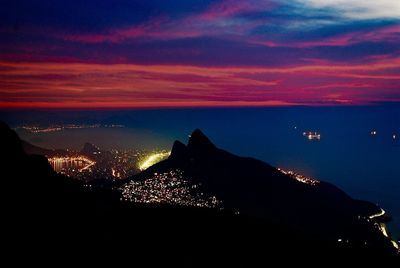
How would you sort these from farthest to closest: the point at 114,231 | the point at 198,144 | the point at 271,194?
1. the point at 198,144
2. the point at 271,194
3. the point at 114,231

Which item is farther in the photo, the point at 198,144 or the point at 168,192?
the point at 198,144

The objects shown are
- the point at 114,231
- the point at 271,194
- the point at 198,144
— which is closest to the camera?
the point at 114,231

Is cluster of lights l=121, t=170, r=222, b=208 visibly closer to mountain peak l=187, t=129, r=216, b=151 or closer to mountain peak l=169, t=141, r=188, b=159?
mountain peak l=169, t=141, r=188, b=159

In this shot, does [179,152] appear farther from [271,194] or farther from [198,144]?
[271,194]

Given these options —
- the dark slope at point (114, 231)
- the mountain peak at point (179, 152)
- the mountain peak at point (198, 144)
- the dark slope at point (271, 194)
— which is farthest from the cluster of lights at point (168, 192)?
the dark slope at point (114, 231)

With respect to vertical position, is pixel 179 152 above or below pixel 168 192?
above

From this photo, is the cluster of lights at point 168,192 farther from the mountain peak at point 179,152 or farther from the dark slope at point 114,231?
the dark slope at point 114,231

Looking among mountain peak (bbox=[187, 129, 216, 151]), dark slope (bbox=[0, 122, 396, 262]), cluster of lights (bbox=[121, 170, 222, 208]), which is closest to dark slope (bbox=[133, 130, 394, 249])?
mountain peak (bbox=[187, 129, 216, 151])

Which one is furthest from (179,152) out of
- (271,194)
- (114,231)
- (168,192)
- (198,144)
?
(114,231)
